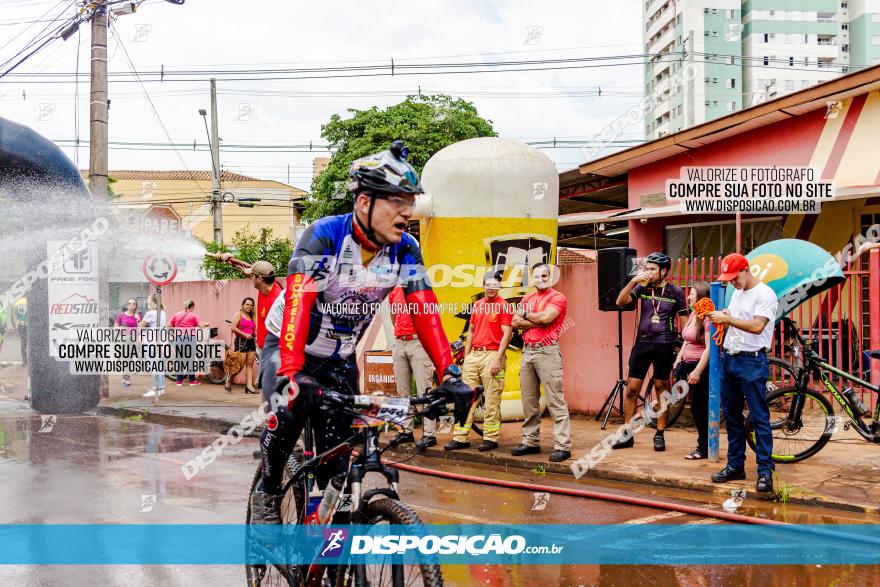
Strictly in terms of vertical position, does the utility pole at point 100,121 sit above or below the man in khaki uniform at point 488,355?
above

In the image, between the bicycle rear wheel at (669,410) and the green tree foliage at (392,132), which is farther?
the green tree foliage at (392,132)

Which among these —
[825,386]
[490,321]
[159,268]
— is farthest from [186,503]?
[159,268]

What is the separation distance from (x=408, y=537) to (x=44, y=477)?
7.01 m

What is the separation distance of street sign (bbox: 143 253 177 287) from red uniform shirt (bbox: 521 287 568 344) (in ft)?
27.8

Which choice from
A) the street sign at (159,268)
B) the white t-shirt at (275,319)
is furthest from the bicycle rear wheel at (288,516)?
the street sign at (159,268)

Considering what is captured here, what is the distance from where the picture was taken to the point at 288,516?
4.40m

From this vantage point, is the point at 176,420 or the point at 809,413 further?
the point at 176,420

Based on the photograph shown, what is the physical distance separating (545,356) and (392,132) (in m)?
24.3

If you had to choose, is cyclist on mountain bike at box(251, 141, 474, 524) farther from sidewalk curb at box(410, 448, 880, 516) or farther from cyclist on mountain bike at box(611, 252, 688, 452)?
cyclist on mountain bike at box(611, 252, 688, 452)

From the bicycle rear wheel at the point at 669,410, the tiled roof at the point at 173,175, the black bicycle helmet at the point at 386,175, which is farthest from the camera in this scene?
the tiled roof at the point at 173,175

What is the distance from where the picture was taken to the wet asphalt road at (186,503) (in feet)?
17.5

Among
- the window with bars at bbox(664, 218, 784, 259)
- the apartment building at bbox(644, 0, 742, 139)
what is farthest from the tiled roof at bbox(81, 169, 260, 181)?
the window with bars at bbox(664, 218, 784, 259)

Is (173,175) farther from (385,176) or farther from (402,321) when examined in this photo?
(385,176)

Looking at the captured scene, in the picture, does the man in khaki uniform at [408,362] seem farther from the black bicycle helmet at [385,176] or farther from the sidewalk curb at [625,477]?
the black bicycle helmet at [385,176]
